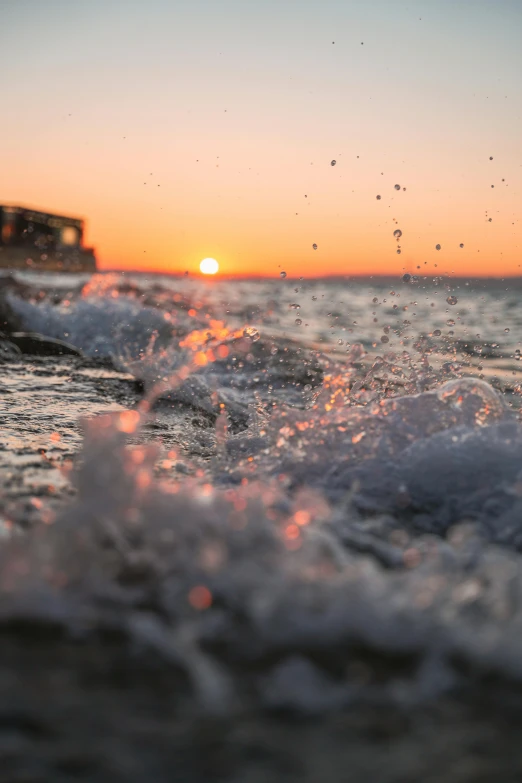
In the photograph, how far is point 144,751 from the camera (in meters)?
1.39

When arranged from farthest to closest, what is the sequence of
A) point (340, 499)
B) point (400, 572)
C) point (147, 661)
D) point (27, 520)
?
point (340, 499) → point (27, 520) → point (400, 572) → point (147, 661)

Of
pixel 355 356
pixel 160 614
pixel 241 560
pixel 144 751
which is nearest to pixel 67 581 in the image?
pixel 160 614

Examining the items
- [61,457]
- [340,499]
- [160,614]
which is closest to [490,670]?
[160,614]

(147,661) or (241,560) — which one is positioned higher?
(241,560)

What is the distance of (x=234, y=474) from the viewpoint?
3.38 m

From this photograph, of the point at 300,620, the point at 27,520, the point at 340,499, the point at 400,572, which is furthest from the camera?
the point at 340,499

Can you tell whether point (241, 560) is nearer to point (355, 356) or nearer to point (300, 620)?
point (300, 620)

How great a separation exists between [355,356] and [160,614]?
18.9 feet

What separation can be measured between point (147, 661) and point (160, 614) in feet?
0.50

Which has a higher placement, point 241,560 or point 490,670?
point 241,560

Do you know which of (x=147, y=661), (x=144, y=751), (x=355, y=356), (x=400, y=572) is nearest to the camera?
(x=144, y=751)

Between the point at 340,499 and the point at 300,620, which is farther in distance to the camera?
the point at 340,499

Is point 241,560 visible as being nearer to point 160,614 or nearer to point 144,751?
point 160,614

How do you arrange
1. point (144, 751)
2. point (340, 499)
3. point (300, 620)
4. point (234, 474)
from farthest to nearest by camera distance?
point (234, 474)
point (340, 499)
point (300, 620)
point (144, 751)
